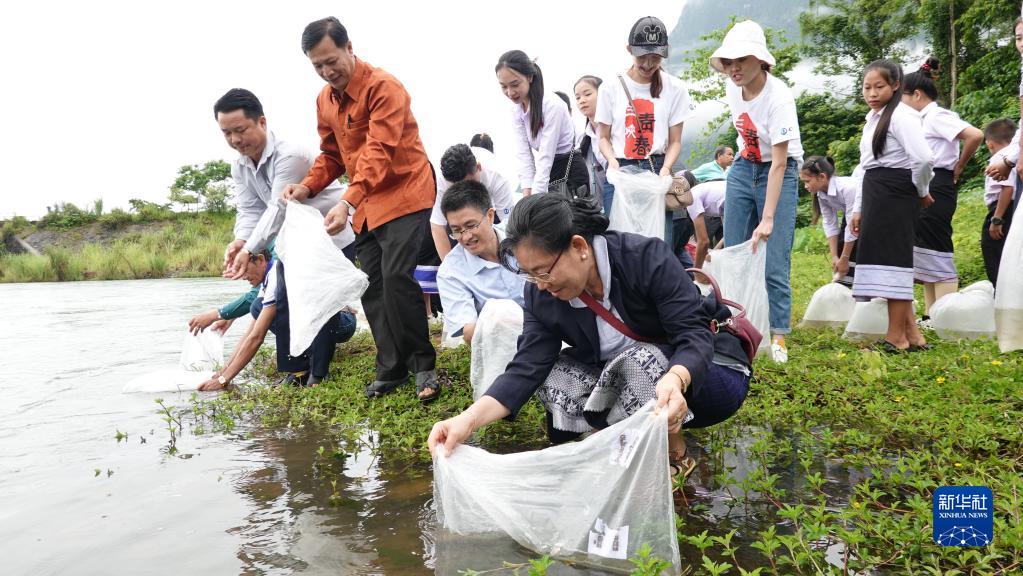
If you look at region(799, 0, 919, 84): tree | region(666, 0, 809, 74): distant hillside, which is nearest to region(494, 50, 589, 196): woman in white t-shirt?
region(799, 0, 919, 84): tree

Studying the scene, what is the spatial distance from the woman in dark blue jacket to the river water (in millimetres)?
333

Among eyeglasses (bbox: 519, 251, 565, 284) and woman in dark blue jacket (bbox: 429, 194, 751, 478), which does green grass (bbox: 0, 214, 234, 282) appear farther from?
eyeglasses (bbox: 519, 251, 565, 284)

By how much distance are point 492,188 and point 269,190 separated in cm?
132

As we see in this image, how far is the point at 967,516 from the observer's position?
1.80 meters

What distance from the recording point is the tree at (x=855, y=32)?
1900 cm

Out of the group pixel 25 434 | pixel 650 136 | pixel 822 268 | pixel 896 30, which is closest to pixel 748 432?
pixel 650 136

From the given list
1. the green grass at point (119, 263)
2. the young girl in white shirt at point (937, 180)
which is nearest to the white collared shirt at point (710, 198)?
the young girl in white shirt at point (937, 180)

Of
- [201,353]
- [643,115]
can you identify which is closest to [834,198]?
[643,115]

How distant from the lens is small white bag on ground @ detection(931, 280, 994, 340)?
432 cm

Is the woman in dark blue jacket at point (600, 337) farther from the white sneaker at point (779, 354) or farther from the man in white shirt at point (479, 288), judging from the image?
the white sneaker at point (779, 354)

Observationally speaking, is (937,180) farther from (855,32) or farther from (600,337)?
(855,32)

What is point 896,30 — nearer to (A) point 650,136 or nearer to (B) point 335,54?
(A) point 650,136

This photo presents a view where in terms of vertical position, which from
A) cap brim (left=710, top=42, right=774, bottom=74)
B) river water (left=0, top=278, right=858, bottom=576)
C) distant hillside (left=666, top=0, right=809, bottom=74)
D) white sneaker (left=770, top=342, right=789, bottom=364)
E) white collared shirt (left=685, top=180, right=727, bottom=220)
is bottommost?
river water (left=0, top=278, right=858, bottom=576)

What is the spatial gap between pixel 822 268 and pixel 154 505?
906 centimetres
